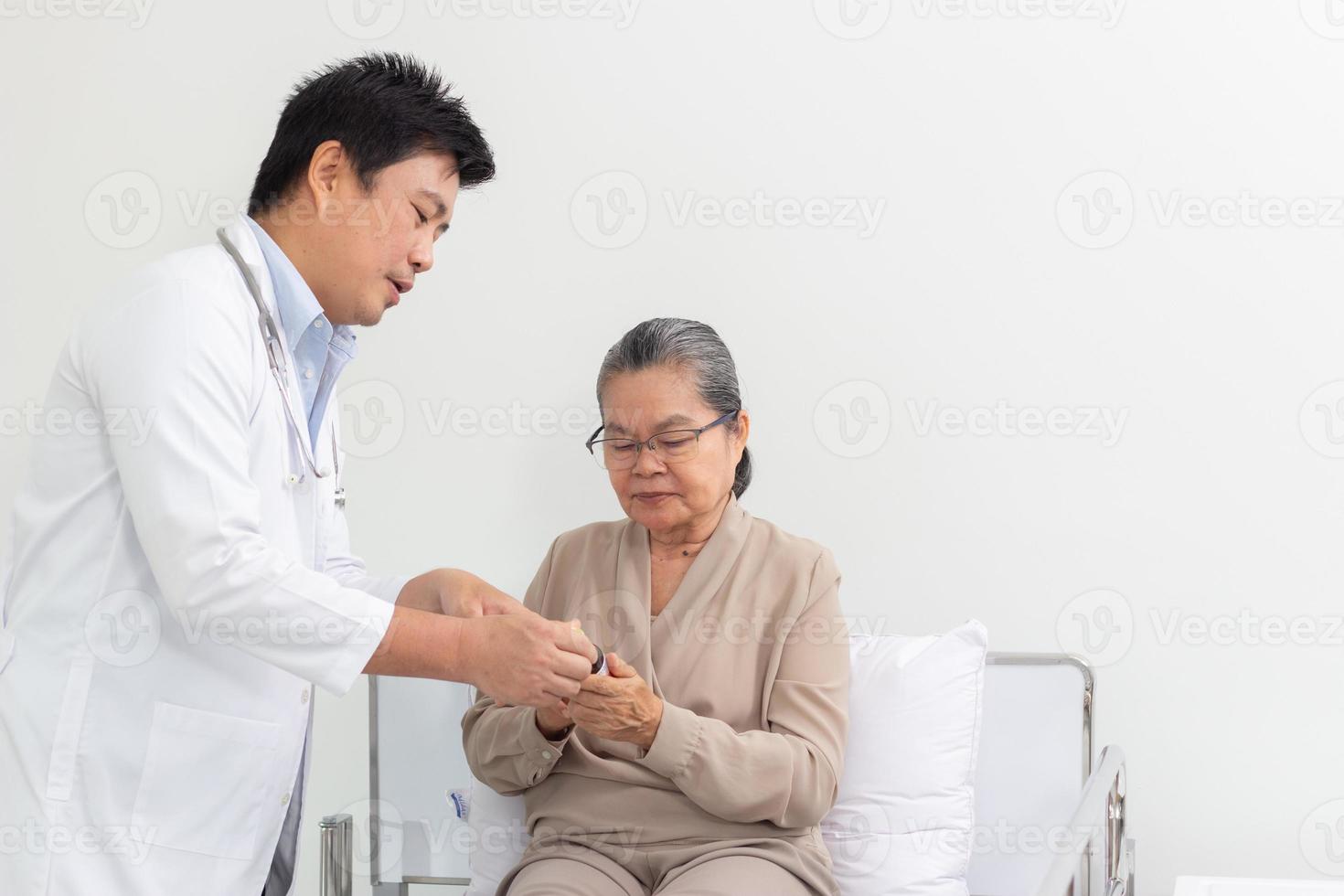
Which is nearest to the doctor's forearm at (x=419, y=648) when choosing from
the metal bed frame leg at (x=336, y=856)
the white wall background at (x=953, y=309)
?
the metal bed frame leg at (x=336, y=856)

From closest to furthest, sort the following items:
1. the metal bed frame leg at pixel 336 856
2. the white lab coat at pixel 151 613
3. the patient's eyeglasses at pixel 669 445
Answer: the white lab coat at pixel 151 613
the patient's eyeglasses at pixel 669 445
the metal bed frame leg at pixel 336 856

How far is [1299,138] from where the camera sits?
2.38 m

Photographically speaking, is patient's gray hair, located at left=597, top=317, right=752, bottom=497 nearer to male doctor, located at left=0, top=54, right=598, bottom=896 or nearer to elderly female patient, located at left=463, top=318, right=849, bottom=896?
elderly female patient, located at left=463, top=318, right=849, bottom=896

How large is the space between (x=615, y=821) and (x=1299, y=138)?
1.76 meters

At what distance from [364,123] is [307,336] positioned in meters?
0.31

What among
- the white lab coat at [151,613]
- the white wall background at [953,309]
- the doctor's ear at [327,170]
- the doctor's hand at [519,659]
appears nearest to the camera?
the white lab coat at [151,613]

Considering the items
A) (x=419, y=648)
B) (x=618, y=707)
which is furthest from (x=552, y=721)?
(x=419, y=648)

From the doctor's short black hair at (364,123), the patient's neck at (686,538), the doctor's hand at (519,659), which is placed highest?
the doctor's short black hair at (364,123)

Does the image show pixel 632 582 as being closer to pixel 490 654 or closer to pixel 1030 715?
pixel 490 654

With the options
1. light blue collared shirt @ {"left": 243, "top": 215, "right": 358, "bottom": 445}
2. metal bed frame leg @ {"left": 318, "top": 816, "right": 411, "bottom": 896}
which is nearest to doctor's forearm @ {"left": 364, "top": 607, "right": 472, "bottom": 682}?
light blue collared shirt @ {"left": 243, "top": 215, "right": 358, "bottom": 445}

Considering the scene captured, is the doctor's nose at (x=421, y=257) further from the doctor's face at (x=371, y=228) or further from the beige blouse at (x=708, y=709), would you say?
the beige blouse at (x=708, y=709)

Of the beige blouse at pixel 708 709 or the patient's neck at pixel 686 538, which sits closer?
the beige blouse at pixel 708 709

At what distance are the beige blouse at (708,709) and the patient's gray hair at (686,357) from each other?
0.20 m

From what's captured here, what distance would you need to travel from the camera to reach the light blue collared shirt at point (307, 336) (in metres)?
1.74
